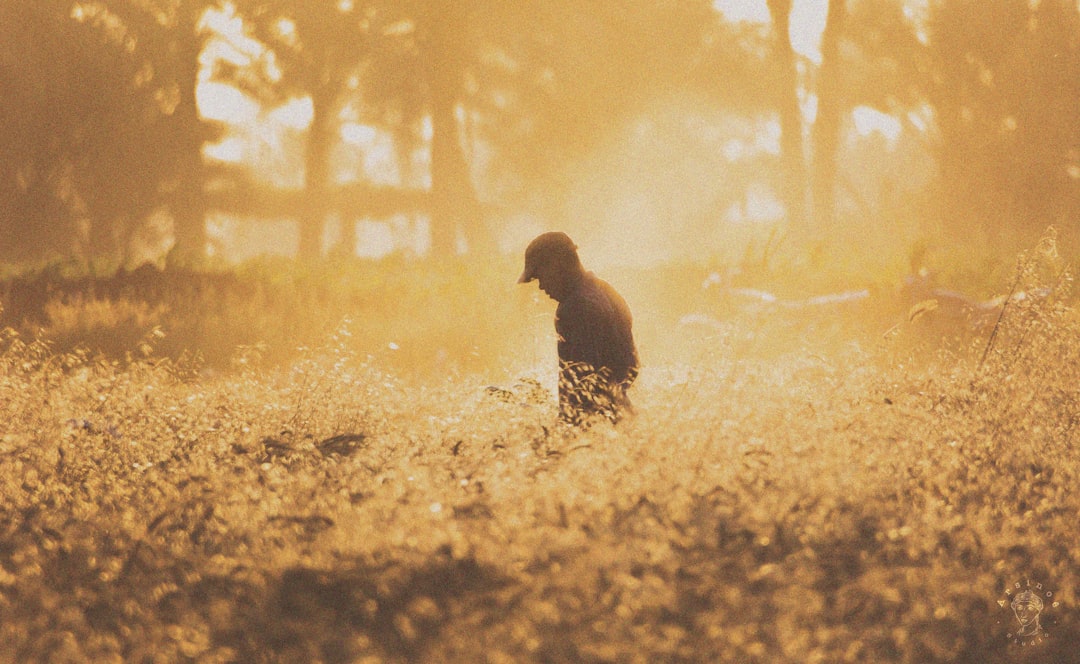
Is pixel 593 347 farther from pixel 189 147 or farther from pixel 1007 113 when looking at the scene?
pixel 189 147

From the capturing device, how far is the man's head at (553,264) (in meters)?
6.20

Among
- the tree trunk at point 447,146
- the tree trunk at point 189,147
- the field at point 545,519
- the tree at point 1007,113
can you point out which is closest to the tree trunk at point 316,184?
the tree trunk at point 189,147

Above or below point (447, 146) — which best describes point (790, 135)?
above

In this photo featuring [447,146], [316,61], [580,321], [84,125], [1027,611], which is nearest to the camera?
[1027,611]

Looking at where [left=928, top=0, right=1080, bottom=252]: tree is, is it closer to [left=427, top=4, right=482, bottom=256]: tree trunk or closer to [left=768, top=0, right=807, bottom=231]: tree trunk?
[left=768, top=0, right=807, bottom=231]: tree trunk

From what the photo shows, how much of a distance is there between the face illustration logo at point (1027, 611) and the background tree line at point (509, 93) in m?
16.2

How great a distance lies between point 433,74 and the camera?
69.9 ft

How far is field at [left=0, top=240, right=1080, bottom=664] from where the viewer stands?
143 inches

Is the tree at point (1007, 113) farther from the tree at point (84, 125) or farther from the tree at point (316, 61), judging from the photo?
the tree at point (84, 125)

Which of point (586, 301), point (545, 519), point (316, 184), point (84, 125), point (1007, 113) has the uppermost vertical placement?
point (1007, 113)

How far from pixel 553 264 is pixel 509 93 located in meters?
21.3

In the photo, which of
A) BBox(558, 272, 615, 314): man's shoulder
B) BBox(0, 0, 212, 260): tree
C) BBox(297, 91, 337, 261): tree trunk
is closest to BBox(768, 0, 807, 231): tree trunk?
BBox(297, 91, 337, 261): tree trunk

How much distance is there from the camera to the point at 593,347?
627 centimetres

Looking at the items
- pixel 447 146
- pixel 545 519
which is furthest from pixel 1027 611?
pixel 447 146
